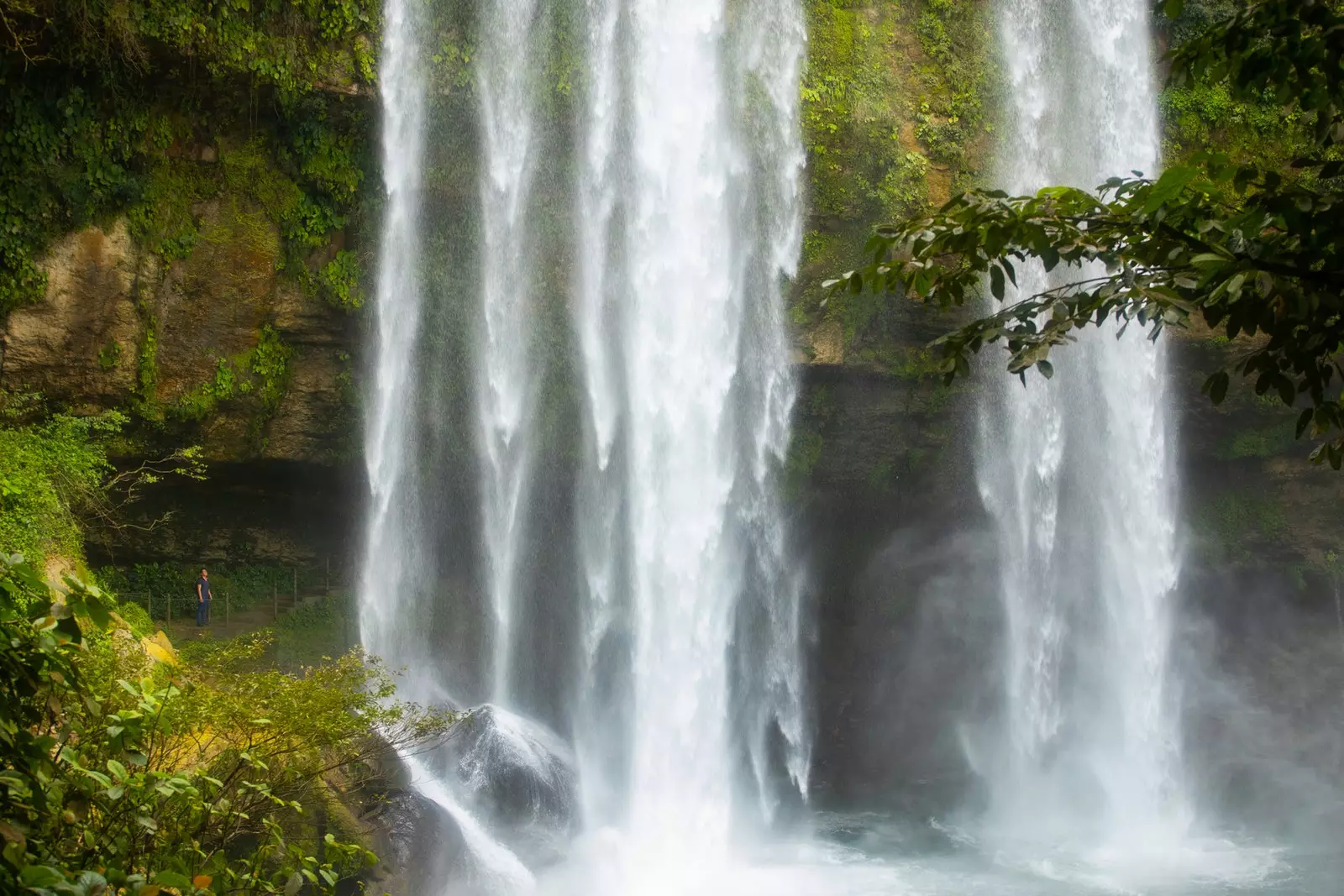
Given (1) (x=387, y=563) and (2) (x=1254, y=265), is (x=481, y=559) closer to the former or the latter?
(1) (x=387, y=563)

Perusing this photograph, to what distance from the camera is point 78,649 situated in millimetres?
3148

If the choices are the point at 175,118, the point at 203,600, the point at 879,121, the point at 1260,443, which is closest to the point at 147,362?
the point at 175,118

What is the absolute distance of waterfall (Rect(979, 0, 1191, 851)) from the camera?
18.0 metres

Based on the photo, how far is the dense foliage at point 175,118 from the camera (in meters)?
13.7

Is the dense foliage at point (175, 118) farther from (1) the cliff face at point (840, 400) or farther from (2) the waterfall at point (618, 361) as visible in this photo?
(2) the waterfall at point (618, 361)

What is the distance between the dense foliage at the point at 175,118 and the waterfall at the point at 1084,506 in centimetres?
1015

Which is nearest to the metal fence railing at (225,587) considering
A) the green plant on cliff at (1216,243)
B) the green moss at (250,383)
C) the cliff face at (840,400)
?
the cliff face at (840,400)

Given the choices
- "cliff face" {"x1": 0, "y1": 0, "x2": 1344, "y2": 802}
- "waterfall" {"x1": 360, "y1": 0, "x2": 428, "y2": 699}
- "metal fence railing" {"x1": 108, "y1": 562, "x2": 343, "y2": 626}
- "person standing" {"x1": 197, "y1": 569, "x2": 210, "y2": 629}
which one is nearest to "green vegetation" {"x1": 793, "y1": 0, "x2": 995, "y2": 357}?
"cliff face" {"x1": 0, "y1": 0, "x2": 1344, "y2": 802}

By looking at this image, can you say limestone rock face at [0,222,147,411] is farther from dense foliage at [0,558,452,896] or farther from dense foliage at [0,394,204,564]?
dense foliage at [0,558,452,896]

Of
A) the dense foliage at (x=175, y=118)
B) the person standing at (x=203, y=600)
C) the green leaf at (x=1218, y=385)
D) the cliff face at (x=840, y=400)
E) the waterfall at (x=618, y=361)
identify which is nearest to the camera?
the green leaf at (x=1218, y=385)

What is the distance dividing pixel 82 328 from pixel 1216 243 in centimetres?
1432

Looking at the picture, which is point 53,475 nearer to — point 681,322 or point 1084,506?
point 681,322

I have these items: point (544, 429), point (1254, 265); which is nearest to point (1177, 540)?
point (544, 429)

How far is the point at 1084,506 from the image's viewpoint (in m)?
18.5
